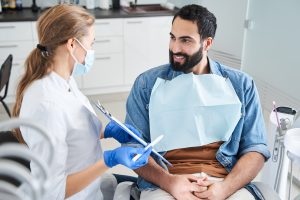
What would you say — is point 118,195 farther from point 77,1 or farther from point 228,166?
point 77,1

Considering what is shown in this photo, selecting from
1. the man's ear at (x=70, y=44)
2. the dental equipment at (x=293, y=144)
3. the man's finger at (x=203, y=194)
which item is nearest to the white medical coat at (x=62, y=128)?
the man's ear at (x=70, y=44)

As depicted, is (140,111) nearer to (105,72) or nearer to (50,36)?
(50,36)

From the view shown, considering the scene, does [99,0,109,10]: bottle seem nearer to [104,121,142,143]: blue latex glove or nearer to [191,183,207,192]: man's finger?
[104,121,142,143]: blue latex glove

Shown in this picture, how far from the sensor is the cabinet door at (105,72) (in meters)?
Answer: 3.44

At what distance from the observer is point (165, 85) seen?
1.52m

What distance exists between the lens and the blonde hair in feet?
4.01

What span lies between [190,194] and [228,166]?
0.24 meters

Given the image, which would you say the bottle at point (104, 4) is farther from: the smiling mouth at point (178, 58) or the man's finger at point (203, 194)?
the man's finger at point (203, 194)

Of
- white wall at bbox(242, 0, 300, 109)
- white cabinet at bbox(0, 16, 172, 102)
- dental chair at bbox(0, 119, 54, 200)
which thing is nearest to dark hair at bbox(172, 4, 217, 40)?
dental chair at bbox(0, 119, 54, 200)

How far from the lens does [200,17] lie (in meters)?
1.49

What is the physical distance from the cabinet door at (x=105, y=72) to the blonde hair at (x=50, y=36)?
2153 millimetres

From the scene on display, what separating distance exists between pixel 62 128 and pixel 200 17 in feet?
2.44

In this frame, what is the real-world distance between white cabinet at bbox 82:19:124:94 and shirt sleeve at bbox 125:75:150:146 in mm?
1905

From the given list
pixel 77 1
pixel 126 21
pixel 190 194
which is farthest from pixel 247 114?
pixel 77 1
